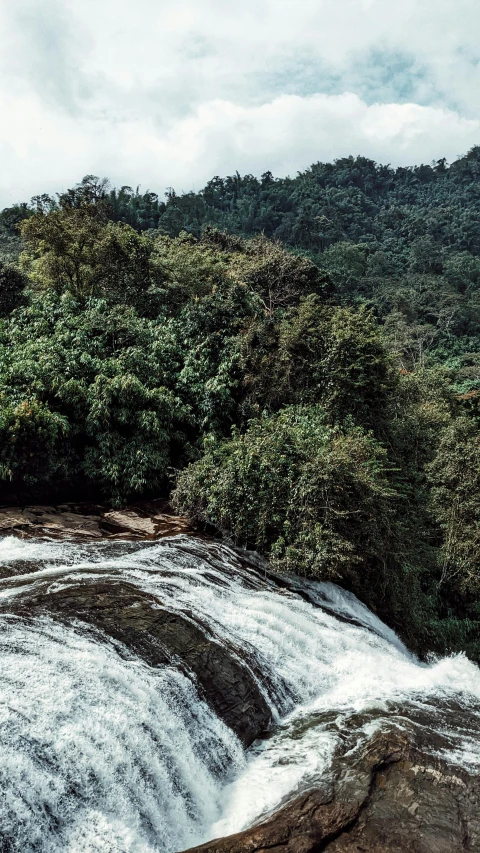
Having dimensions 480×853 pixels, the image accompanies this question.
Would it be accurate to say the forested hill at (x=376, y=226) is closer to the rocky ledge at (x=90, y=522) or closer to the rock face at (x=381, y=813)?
the rocky ledge at (x=90, y=522)

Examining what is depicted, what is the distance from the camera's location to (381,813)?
417 cm

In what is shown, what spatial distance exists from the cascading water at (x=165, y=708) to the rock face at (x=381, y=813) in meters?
0.27

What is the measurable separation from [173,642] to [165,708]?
0.89 metres

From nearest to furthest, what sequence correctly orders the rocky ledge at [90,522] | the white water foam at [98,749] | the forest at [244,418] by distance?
the white water foam at [98,749] < the rocky ledge at [90,522] < the forest at [244,418]

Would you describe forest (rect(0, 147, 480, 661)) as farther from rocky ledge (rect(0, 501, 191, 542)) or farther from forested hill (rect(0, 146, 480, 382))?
forested hill (rect(0, 146, 480, 382))

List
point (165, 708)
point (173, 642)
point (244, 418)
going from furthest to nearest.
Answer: point (244, 418), point (173, 642), point (165, 708)

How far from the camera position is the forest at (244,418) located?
966 centimetres

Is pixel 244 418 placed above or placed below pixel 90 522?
above

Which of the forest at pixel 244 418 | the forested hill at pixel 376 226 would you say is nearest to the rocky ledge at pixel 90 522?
the forest at pixel 244 418

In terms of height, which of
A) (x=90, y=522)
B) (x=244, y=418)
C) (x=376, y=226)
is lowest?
(x=90, y=522)

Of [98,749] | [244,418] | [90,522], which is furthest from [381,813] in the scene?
[244,418]

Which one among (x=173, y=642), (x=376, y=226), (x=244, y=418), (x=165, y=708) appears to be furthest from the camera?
(x=376, y=226)

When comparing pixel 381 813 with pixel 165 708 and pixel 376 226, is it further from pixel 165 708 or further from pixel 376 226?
pixel 376 226

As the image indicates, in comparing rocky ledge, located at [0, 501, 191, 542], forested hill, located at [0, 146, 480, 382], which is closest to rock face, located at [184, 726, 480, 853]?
rocky ledge, located at [0, 501, 191, 542]
